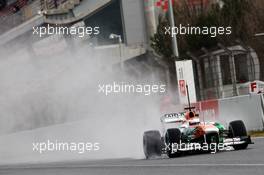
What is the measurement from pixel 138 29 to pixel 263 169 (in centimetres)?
6445

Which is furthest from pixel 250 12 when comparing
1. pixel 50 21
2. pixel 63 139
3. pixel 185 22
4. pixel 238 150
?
pixel 238 150

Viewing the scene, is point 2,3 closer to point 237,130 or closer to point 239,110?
point 239,110

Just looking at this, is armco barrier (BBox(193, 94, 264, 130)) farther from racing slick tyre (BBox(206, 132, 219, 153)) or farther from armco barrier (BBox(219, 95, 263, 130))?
racing slick tyre (BBox(206, 132, 219, 153))

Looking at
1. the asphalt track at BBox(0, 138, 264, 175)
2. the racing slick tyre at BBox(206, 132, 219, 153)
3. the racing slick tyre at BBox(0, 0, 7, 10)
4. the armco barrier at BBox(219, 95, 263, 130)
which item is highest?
the racing slick tyre at BBox(0, 0, 7, 10)

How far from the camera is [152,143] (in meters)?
18.8

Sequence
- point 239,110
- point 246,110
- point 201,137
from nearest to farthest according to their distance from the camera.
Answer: point 201,137, point 246,110, point 239,110

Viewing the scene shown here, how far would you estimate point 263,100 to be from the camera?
28.1 meters

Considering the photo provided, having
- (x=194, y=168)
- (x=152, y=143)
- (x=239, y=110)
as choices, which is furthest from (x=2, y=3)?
(x=194, y=168)

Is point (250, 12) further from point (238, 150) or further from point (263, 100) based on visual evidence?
point (238, 150)

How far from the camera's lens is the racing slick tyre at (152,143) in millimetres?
18672

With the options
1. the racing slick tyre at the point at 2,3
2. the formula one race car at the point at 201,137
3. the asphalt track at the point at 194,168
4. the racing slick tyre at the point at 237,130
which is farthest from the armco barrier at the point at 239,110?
the racing slick tyre at the point at 2,3

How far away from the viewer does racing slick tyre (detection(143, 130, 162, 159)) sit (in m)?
18.7

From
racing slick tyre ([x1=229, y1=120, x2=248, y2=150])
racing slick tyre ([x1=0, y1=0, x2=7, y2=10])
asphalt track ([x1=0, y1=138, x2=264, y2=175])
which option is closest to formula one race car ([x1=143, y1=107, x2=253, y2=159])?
racing slick tyre ([x1=229, y1=120, x2=248, y2=150])

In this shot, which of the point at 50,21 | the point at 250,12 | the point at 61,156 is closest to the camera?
the point at 61,156
